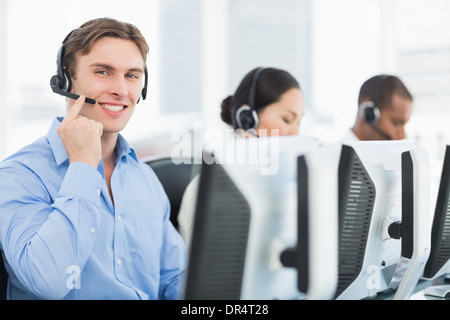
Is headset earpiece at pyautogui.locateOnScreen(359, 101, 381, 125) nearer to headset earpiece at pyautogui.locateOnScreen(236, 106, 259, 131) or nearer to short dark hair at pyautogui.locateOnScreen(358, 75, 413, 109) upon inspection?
short dark hair at pyautogui.locateOnScreen(358, 75, 413, 109)

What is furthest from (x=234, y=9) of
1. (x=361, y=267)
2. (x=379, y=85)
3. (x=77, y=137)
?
(x=361, y=267)

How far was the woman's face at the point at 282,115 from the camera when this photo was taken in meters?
1.97

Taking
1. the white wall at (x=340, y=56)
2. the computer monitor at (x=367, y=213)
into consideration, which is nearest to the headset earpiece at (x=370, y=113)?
the computer monitor at (x=367, y=213)

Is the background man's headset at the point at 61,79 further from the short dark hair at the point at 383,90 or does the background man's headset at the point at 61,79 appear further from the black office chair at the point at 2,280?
the short dark hair at the point at 383,90

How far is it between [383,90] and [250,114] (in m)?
0.90

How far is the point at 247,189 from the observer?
2.42 feet

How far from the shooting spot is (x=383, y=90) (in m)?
2.56

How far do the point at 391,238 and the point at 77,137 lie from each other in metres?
0.69

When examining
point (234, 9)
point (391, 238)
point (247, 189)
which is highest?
point (234, 9)

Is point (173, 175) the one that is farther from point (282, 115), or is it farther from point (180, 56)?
point (180, 56)

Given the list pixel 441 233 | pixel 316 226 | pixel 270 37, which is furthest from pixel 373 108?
pixel 316 226

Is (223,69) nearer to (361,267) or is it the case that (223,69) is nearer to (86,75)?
(86,75)

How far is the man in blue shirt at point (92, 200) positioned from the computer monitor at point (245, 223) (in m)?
0.29

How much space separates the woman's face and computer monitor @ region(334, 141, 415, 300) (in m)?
0.85
